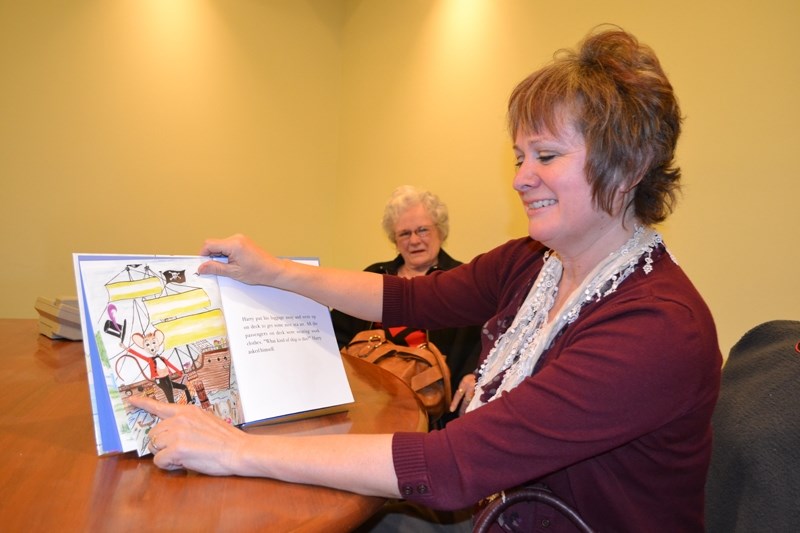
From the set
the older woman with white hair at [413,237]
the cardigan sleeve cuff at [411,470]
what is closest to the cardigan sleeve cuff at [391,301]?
the cardigan sleeve cuff at [411,470]

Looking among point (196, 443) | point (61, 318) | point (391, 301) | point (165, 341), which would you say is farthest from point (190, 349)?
point (61, 318)

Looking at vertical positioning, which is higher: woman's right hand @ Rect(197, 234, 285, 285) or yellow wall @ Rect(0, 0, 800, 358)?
yellow wall @ Rect(0, 0, 800, 358)

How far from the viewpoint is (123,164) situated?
126 inches

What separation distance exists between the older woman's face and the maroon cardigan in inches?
71.2

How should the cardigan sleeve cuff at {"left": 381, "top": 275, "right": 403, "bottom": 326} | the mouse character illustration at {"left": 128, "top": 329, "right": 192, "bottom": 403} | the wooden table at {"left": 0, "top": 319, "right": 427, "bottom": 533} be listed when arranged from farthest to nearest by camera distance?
1. the cardigan sleeve cuff at {"left": 381, "top": 275, "right": 403, "bottom": 326}
2. the mouse character illustration at {"left": 128, "top": 329, "right": 192, "bottom": 403}
3. the wooden table at {"left": 0, "top": 319, "right": 427, "bottom": 533}

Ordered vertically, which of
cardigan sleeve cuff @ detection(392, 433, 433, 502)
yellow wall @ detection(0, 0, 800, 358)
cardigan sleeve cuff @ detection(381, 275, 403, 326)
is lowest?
cardigan sleeve cuff @ detection(392, 433, 433, 502)

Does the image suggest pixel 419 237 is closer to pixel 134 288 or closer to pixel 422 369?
pixel 422 369

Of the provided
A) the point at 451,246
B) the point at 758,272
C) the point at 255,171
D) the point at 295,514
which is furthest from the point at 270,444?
the point at 255,171

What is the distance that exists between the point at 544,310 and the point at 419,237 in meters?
1.65

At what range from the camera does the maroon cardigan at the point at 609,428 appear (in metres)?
0.78

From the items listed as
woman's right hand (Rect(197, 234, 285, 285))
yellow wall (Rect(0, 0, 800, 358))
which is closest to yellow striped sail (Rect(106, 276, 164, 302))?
woman's right hand (Rect(197, 234, 285, 285))

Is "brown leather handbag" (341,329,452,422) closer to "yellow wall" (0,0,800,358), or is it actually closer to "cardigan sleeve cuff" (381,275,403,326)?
"cardigan sleeve cuff" (381,275,403,326)

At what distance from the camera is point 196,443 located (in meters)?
0.79

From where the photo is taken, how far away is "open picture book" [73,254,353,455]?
2.79 ft
